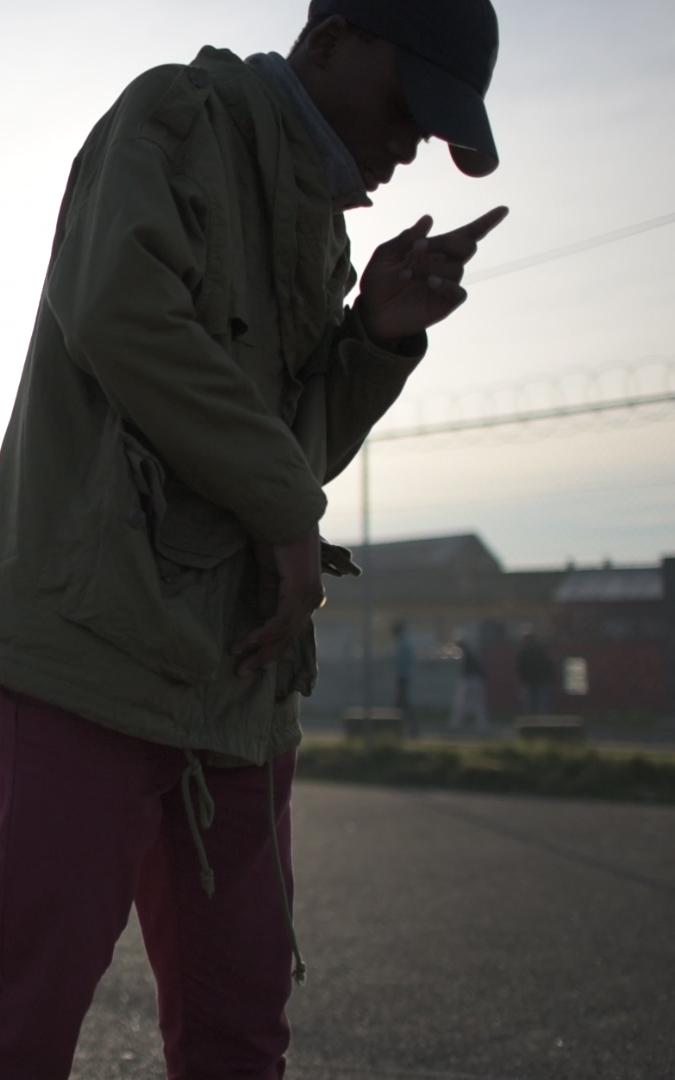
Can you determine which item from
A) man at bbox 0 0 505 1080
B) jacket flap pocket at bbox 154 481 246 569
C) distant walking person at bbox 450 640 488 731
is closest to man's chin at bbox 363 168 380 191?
man at bbox 0 0 505 1080

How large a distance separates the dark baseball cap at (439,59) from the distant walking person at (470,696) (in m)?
18.2

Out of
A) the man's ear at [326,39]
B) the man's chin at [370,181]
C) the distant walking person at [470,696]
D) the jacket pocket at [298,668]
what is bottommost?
the jacket pocket at [298,668]

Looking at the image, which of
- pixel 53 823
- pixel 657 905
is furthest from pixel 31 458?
pixel 657 905

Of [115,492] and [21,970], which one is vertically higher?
[115,492]

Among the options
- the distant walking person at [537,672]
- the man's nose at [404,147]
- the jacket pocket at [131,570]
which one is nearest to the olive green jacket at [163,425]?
the jacket pocket at [131,570]

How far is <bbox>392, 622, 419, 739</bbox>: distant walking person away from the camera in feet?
61.9

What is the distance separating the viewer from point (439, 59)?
2.01 metres

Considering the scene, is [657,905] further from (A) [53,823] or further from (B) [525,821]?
(A) [53,823]

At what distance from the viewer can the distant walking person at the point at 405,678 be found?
61.9ft

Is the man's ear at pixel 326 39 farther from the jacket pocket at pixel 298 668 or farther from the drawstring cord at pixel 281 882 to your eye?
the drawstring cord at pixel 281 882

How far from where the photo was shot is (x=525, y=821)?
928 cm

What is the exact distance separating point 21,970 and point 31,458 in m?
0.61

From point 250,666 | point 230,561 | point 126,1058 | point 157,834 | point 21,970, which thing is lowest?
point 126,1058

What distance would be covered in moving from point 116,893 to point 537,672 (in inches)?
631
